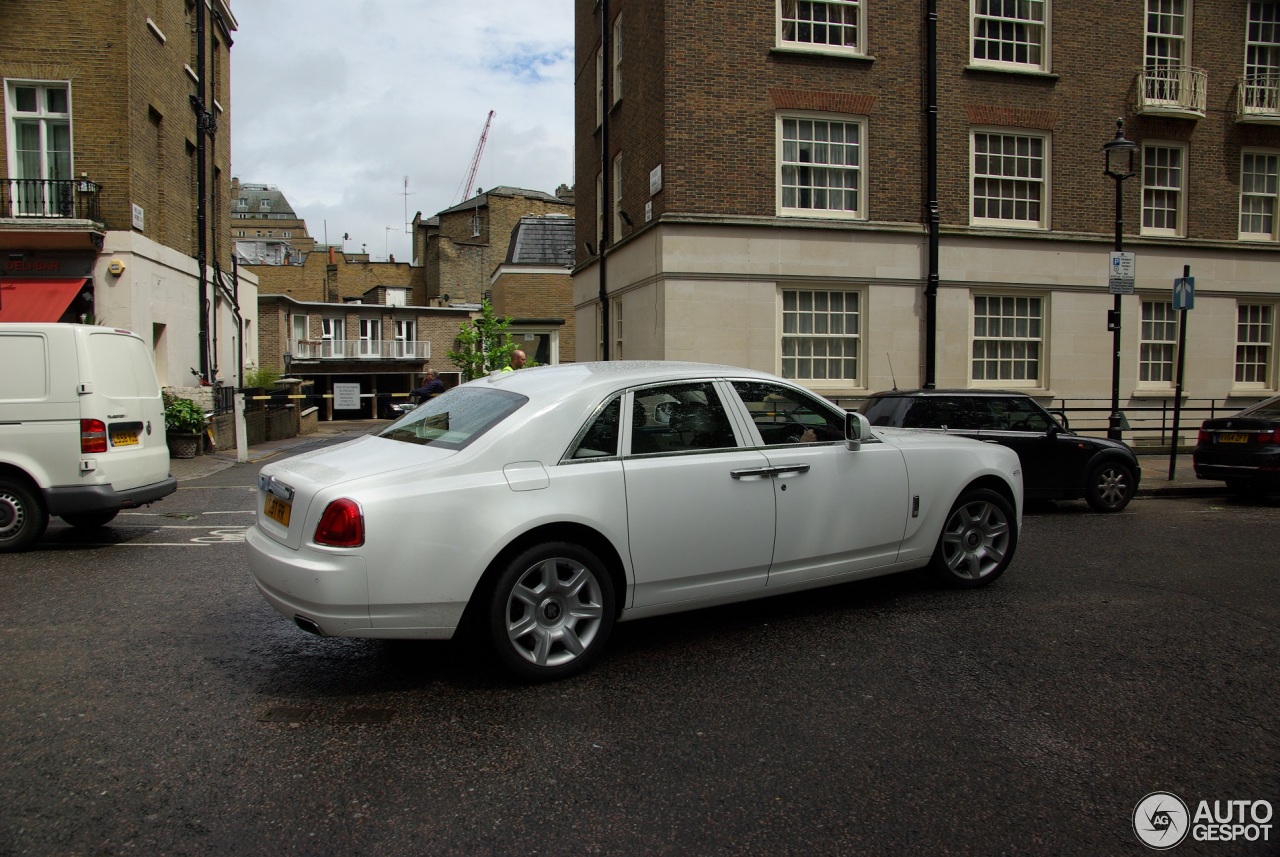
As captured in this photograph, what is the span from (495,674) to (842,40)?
15.5 m

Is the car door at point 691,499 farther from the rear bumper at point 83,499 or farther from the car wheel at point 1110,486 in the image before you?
the car wheel at point 1110,486

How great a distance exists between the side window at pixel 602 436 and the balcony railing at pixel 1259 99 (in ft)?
65.7

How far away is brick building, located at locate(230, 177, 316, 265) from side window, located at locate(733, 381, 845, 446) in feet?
234

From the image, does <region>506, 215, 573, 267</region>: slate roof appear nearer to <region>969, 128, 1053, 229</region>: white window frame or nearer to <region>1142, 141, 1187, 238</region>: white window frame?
<region>969, 128, 1053, 229</region>: white window frame

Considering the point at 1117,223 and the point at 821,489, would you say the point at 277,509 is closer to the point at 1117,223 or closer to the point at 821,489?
the point at 821,489

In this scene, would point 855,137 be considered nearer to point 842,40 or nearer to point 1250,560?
point 842,40

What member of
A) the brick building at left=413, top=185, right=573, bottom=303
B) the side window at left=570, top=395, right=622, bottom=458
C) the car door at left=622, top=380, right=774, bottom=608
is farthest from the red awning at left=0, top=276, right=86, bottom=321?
the brick building at left=413, top=185, right=573, bottom=303

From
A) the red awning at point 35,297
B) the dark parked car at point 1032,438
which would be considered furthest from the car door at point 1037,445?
the red awning at point 35,297

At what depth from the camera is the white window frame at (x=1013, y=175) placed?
17.2 metres

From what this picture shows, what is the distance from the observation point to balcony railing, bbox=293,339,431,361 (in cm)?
5431

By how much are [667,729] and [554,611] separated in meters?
0.88

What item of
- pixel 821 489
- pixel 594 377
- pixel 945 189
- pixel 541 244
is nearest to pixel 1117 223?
pixel 945 189

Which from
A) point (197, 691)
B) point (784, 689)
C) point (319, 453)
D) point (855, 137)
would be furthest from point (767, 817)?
point (855, 137)

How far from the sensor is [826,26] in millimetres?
16438
